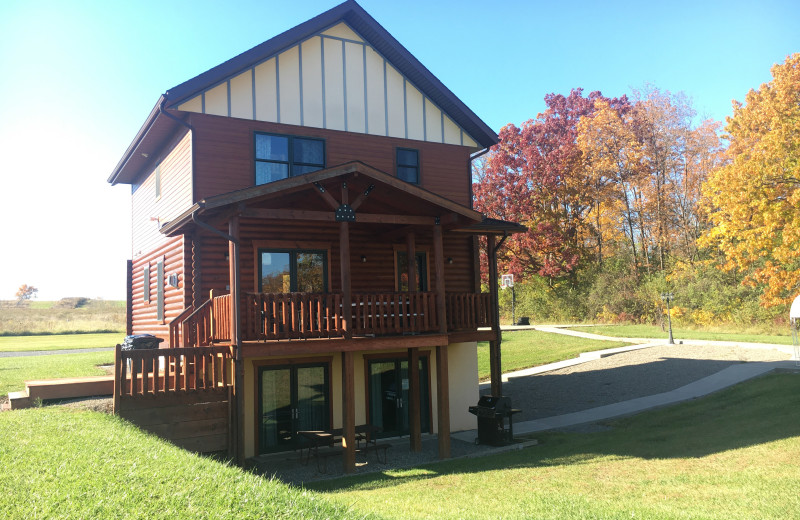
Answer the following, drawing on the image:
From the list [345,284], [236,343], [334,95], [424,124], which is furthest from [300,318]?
[424,124]

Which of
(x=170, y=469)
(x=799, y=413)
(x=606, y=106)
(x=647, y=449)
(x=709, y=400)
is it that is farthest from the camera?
(x=606, y=106)

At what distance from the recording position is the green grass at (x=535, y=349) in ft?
86.3

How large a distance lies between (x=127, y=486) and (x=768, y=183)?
28164 millimetres

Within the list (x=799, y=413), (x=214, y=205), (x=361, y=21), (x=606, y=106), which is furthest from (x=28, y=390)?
(x=606, y=106)

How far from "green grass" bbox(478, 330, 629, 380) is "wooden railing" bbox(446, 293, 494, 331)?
415 inches

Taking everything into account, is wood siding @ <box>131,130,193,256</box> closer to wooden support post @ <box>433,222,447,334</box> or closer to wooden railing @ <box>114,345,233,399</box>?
wooden railing @ <box>114,345,233,399</box>

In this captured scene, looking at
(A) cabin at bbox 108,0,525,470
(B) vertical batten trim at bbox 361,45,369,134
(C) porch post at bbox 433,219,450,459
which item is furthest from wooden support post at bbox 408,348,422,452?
(B) vertical batten trim at bbox 361,45,369,134

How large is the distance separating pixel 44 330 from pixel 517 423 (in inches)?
1737

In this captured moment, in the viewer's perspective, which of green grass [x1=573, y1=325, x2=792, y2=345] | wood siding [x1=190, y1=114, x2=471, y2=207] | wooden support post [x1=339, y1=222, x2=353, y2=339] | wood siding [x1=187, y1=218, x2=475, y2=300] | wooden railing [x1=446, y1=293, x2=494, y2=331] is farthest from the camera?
green grass [x1=573, y1=325, x2=792, y2=345]

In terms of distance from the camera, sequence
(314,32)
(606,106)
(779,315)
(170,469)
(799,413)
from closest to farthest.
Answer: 1. (170,469)
2. (799,413)
3. (314,32)
4. (779,315)
5. (606,106)

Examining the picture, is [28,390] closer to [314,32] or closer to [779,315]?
[314,32]

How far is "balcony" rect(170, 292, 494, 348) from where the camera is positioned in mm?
11438

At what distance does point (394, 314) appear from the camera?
41.8 ft

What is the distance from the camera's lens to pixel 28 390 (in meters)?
11.4
